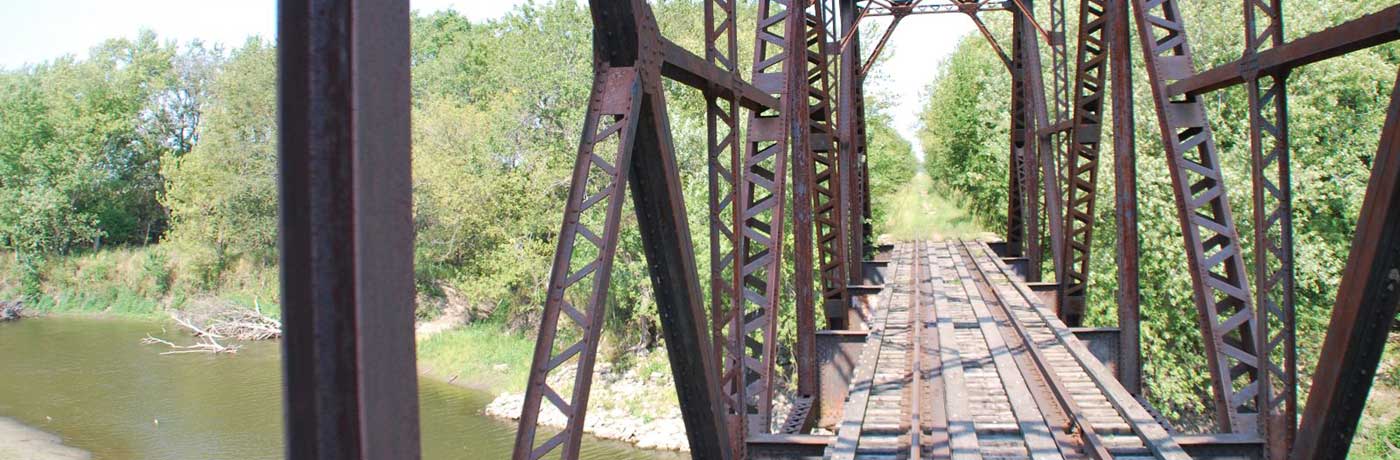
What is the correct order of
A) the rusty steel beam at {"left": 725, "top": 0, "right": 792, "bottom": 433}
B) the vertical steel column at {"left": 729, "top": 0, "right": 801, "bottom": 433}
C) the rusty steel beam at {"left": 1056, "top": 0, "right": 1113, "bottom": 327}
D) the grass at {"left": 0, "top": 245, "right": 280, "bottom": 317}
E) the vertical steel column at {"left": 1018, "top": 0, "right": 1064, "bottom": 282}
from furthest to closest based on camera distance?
1. the grass at {"left": 0, "top": 245, "right": 280, "bottom": 317}
2. the vertical steel column at {"left": 1018, "top": 0, "right": 1064, "bottom": 282}
3. the rusty steel beam at {"left": 1056, "top": 0, "right": 1113, "bottom": 327}
4. the vertical steel column at {"left": 729, "top": 0, "right": 801, "bottom": 433}
5. the rusty steel beam at {"left": 725, "top": 0, "right": 792, "bottom": 433}

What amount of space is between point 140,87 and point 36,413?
21258 mm

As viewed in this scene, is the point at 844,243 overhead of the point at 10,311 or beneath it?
overhead

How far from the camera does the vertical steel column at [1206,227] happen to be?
6102 millimetres

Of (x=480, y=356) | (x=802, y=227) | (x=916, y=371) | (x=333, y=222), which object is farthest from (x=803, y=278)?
(x=480, y=356)

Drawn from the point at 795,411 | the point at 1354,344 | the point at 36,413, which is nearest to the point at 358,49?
the point at 1354,344

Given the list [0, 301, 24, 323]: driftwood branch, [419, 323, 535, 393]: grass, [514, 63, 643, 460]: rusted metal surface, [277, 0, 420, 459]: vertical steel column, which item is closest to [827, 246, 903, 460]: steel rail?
[514, 63, 643, 460]: rusted metal surface

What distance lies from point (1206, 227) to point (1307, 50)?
1775mm

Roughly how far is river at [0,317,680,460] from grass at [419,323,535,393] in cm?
62

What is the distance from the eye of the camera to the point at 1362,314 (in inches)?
147

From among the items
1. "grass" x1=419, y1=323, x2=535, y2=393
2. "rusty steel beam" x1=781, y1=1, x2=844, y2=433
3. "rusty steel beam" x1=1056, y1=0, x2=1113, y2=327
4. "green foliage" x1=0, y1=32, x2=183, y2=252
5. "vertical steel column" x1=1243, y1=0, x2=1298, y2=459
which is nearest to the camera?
"vertical steel column" x1=1243, y1=0, x2=1298, y2=459

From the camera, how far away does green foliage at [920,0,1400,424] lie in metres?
19.5

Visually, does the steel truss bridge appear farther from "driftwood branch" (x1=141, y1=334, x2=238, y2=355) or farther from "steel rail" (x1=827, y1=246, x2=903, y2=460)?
"driftwood branch" (x1=141, y1=334, x2=238, y2=355)

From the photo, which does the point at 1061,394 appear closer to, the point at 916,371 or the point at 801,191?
the point at 916,371

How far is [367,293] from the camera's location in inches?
A: 67.2
